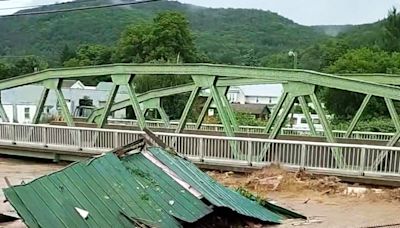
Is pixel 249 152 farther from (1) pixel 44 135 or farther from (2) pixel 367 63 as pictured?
(2) pixel 367 63

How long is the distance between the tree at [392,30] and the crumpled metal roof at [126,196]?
54312 millimetres

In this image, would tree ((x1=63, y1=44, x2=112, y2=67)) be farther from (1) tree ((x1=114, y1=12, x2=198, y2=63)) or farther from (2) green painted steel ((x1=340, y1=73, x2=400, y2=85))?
(2) green painted steel ((x1=340, y1=73, x2=400, y2=85))

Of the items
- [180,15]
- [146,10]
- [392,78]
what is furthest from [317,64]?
[392,78]

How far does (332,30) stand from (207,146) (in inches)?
4113

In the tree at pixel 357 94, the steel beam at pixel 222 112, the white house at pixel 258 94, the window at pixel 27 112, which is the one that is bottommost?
the white house at pixel 258 94

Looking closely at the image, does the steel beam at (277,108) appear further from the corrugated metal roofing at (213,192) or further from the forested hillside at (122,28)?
the forested hillside at (122,28)

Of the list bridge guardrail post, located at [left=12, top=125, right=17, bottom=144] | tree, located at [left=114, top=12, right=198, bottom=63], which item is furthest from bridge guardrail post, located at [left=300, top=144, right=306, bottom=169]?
tree, located at [left=114, top=12, right=198, bottom=63]

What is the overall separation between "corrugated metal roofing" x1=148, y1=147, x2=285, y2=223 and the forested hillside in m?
89.7

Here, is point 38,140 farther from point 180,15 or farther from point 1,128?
point 180,15

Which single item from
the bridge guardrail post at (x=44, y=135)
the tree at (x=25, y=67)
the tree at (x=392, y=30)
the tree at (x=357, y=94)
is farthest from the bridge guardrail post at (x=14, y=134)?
the tree at (x=25, y=67)

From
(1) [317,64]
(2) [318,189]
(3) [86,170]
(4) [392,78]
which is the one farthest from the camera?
(1) [317,64]

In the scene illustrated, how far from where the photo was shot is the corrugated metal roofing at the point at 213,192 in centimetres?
1100

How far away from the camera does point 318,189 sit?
14758 millimetres

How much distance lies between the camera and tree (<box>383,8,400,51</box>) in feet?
203
